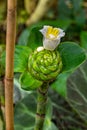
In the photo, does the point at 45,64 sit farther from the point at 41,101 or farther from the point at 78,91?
the point at 78,91

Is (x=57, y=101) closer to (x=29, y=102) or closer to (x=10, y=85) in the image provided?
(x=29, y=102)

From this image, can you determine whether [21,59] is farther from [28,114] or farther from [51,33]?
[28,114]

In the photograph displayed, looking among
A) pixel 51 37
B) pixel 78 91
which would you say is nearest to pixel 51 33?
pixel 51 37

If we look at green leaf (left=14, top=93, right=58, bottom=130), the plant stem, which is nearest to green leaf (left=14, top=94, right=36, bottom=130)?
green leaf (left=14, top=93, right=58, bottom=130)

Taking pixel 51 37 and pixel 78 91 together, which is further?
pixel 78 91

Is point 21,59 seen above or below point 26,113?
above

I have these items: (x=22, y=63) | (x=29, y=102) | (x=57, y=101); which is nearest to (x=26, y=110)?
(x=29, y=102)
